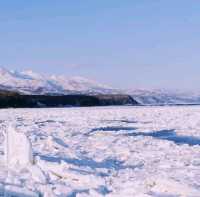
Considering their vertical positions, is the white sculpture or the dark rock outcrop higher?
the dark rock outcrop

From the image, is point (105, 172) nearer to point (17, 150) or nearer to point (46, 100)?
point (17, 150)

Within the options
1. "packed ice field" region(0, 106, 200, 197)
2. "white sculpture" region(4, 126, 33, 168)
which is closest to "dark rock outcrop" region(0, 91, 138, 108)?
"packed ice field" region(0, 106, 200, 197)

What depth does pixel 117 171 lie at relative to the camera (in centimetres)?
788

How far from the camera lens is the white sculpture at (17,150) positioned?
7.60 m

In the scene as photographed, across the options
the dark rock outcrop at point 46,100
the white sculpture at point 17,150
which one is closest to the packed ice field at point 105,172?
the white sculpture at point 17,150

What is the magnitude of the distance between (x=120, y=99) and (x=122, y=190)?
6727 cm

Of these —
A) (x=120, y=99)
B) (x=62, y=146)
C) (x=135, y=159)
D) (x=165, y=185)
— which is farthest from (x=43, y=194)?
(x=120, y=99)

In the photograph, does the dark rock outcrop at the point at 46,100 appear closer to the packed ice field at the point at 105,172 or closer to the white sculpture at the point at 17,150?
the packed ice field at the point at 105,172

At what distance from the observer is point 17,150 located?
7801 mm

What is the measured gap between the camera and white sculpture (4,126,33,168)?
760 cm

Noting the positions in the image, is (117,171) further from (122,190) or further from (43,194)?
(43,194)

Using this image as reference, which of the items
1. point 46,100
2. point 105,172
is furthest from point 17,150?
point 46,100

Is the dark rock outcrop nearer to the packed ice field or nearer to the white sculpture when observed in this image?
the packed ice field

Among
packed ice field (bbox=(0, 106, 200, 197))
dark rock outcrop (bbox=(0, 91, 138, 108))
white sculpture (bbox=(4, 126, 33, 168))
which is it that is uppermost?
dark rock outcrop (bbox=(0, 91, 138, 108))
